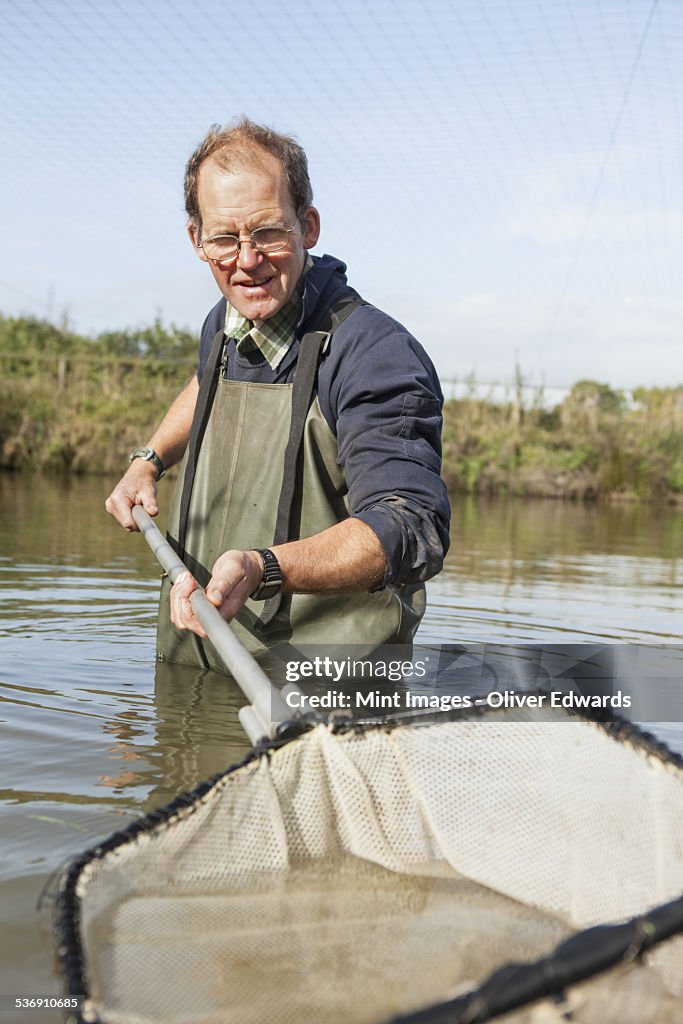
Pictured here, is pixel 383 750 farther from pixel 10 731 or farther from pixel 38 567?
pixel 38 567

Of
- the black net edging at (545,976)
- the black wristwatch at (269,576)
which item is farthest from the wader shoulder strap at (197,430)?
the black net edging at (545,976)

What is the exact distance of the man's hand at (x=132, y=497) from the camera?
11.8 ft

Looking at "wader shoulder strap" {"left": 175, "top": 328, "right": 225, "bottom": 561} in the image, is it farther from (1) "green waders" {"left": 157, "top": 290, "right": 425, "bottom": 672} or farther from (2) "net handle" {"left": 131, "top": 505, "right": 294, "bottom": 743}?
(2) "net handle" {"left": 131, "top": 505, "right": 294, "bottom": 743}

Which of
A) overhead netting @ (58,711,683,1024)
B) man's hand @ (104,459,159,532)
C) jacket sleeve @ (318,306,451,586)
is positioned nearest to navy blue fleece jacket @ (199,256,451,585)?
jacket sleeve @ (318,306,451,586)

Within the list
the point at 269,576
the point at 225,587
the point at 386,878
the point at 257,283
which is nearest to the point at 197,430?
the point at 257,283

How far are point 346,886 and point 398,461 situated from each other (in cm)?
125

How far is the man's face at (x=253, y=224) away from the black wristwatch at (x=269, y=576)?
91cm

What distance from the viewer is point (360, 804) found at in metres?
1.83

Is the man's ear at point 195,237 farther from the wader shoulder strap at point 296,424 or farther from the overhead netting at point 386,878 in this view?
the overhead netting at point 386,878

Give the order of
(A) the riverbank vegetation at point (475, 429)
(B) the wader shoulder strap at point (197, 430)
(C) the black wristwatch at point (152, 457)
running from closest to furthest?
(B) the wader shoulder strap at point (197, 430) < (C) the black wristwatch at point (152, 457) < (A) the riverbank vegetation at point (475, 429)

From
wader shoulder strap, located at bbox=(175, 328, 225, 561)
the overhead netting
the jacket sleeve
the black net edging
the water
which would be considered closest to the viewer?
the black net edging

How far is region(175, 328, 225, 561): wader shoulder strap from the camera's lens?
3.38 metres

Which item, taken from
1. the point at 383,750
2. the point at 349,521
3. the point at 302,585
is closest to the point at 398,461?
the point at 349,521

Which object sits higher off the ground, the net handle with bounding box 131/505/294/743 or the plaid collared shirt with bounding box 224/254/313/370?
the plaid collared shirt with bounding box 224/254/313/370
